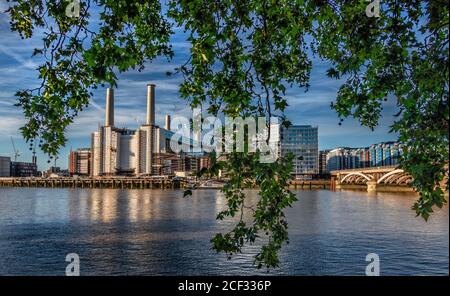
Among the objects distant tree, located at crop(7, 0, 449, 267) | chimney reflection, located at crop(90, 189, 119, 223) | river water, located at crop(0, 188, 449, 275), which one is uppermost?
distant tree, located at crop(7, 0, 449, 267)

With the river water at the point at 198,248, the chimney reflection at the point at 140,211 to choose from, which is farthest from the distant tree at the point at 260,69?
the chimney reflection at the point at 140,211

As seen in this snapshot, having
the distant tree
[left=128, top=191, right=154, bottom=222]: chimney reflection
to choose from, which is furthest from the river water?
the distant tree

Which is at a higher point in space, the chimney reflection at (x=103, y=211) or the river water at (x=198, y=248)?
the river water at (x=198, y=248)

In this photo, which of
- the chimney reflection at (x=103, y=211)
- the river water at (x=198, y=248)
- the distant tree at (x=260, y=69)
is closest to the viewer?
the distant tree at (x=260, y=69)

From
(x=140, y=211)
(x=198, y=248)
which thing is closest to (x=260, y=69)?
(x=198, y=248)

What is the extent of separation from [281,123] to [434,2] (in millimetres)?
2969

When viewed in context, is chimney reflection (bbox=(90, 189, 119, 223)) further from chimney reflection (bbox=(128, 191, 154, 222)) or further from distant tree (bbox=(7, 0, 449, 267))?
distant tree (bbox=(7, 0, 449, 267))

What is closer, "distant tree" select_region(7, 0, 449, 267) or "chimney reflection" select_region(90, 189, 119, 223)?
"distant tree" select_region(7, 0, 449, 267)

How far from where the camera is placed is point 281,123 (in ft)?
24.8

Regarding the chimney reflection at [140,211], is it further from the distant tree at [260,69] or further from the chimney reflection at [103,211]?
the distant tree at [260,69]

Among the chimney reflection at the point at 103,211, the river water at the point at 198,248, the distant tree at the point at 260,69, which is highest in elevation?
the distant tree at the point at 260,69
